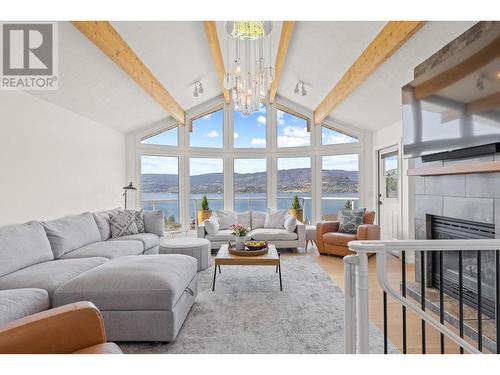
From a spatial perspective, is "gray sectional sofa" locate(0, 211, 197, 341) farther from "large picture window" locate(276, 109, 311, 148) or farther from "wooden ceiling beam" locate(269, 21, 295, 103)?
"large picture window" locate(276, 109, 311, 148)

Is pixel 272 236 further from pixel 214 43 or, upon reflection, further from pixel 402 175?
pixel 214 43

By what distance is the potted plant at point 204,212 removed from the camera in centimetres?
642

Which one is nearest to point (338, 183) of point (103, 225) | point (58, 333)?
point (103, 225)

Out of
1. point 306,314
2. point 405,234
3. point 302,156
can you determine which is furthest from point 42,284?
point 302,156

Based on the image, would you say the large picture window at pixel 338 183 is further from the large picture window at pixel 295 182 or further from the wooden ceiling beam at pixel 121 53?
the wooden ceiling beam at pixel 121 53

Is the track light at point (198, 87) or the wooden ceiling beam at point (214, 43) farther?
the track light at point (198, 87)

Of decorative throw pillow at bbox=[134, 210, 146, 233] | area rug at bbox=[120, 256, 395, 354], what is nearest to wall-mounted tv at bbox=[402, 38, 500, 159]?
area rug at bbox=[120, 256, 395, 354]

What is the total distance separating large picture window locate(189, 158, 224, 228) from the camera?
7.04 metres

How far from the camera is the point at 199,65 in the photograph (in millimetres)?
4914

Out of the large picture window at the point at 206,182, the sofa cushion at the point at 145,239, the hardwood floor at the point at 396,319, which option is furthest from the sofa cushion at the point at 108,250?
the large picture window at the point at 206,182

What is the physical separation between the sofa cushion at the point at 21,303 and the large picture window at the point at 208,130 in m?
5.15

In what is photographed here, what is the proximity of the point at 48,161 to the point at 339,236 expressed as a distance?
436cm
